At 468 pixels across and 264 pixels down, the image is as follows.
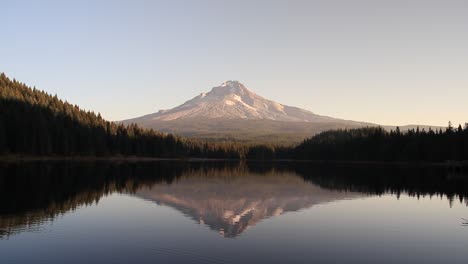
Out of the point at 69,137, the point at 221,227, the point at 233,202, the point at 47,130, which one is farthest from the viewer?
the point at 69,137

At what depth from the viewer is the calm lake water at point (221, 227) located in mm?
28453

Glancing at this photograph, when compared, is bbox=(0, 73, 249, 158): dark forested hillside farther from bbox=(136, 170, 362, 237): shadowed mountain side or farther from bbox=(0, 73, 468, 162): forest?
bbox=(136, 170, 362, 237): shadowed mountain side

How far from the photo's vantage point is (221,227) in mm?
39875

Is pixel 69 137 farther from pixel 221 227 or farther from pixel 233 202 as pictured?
pixel 221 227

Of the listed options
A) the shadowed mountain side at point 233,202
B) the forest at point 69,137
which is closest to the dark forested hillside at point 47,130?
the forest at point 69,137

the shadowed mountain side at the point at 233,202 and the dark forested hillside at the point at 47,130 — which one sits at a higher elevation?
the dark forested hillside at the point at 47,130

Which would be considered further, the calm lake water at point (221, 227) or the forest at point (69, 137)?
the forest at point (69, 137)

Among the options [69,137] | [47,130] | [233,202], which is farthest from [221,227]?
[69,137]

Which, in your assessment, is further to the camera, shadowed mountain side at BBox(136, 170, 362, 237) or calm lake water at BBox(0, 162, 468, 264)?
shadowed mountain side at BBox(136, 170, 362, 237)

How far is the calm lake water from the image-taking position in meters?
28.5

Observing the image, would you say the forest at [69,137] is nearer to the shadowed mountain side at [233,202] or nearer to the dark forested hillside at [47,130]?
the dark forested hillside at [47,130]

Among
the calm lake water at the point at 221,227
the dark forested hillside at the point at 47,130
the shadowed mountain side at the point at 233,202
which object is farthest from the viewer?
the dark forested hillside at the point at 47,130

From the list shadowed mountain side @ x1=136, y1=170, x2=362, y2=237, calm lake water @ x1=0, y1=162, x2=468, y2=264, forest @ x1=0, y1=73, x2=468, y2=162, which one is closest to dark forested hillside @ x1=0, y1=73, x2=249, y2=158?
forest @ x1=0, y1=73, x2=468, y2=162

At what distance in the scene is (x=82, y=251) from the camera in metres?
28.6
